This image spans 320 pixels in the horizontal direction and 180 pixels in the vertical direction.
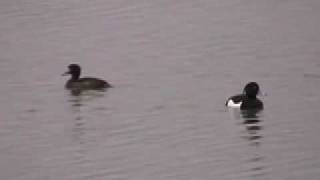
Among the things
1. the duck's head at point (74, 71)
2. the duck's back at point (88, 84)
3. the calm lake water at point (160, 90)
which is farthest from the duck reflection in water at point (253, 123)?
the duck's head at point (74, 71)

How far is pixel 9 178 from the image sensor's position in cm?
2012

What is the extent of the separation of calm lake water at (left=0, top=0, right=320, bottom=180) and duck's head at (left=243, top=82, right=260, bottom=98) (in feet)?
1.23

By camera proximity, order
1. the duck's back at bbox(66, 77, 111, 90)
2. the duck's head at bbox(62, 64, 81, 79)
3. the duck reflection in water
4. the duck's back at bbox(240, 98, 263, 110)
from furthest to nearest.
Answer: the duck's head at bbox(62, 64, 81, 79) → the duck's back at bbox(66, 77, 111, 90) → the duck's back at bbox(240, 98, 263, 110) → the duck reflection in water

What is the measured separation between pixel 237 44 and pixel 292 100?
6.33 m

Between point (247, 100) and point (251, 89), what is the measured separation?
252mm

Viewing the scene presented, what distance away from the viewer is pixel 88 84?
27.6m

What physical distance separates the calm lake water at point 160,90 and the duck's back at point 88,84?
0.22 metres

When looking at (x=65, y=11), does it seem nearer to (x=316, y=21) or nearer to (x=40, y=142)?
(x=316, y=21)

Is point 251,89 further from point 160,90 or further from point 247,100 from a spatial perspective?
point 160,90

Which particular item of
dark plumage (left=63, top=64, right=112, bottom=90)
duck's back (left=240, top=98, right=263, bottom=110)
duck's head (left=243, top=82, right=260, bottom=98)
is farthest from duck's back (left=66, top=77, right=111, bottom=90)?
duck's back (left=240, top=98, right=263, bottom=110)

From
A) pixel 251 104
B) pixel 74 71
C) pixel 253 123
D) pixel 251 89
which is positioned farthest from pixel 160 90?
pixel 253 123

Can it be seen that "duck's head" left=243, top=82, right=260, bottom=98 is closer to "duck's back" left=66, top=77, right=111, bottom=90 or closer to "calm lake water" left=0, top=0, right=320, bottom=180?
"calm lake water" left=0, top=0, right=320, bottom=180

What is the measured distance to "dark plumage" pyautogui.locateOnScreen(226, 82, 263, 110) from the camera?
971 inches

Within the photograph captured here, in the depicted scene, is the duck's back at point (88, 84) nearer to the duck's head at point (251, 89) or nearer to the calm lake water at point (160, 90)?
the calm lake water at point (160, 90)
